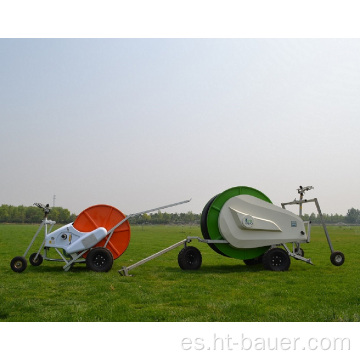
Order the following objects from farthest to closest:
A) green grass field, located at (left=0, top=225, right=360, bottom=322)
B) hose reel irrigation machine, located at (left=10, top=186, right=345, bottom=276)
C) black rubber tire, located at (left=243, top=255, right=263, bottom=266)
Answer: black rubber tire, located at (left=243, top=255, right=263, bottom=266), hose reel irrigation machine, located at (left=10, top=186, right=345, bottom=276), green grass field, located at (left=0, top=225, right=360, bottom=322)

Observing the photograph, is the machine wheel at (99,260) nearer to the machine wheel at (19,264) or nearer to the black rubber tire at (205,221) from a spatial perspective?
the machine wheel at (19,264)

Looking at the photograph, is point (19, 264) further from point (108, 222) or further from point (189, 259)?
point (189, 259)

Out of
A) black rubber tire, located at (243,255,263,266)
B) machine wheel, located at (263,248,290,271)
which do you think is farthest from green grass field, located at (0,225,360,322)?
black rubber tire, located at (243,255,263,266)

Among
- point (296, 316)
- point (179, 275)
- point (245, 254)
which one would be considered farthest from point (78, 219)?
point (296, 316)

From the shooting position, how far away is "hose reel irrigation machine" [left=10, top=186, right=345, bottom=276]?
13492mm

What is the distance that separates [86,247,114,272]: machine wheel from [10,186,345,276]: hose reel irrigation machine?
0.18 m

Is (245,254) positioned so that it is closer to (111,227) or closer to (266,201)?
(266,201)

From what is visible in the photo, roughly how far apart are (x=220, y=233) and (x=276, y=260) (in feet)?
7.17

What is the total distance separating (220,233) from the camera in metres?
13.9

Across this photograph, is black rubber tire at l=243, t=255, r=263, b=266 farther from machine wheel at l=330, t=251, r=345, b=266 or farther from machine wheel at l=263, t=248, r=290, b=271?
machine wheel at l=330, t=251, r=345, b=266

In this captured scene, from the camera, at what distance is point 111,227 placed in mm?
13773

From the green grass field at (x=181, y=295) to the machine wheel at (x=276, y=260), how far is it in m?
0.41

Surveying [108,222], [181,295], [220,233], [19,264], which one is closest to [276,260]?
[220,233]

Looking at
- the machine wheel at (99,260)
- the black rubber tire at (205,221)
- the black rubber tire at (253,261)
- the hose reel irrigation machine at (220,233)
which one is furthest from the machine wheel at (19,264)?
the black rubber tire at (253,261)
